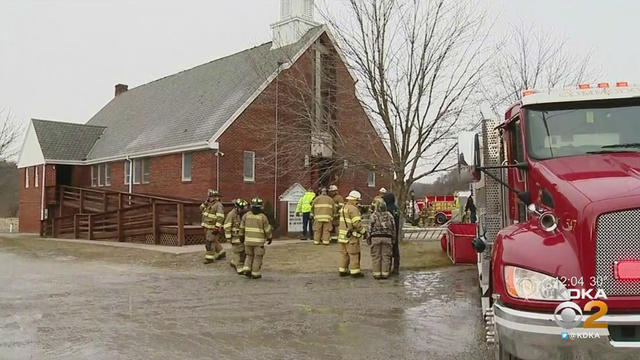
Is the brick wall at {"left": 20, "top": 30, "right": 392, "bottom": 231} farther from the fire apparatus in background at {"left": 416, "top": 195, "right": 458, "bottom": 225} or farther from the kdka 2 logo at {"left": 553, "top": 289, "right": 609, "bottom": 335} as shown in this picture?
the kdka 2 logo at {"left": 553, "top": 289, "right": 609, "bottom": 335}

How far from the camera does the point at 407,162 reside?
55.7 ft

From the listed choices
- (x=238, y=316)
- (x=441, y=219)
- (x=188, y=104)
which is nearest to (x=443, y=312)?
(x=238, y=316)

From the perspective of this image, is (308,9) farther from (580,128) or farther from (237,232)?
(580,128)

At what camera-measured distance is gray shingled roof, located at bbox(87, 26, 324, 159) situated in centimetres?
2316

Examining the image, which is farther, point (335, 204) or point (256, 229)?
point (335, 204)

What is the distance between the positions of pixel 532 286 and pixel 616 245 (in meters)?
0.60

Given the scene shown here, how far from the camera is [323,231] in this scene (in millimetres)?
17484

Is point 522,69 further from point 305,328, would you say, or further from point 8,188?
point 8,188

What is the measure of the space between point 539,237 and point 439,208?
122 ft

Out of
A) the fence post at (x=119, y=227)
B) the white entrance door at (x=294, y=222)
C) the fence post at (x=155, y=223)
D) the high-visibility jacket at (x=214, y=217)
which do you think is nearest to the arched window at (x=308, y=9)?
the white entrance door at (x=294, y=222)

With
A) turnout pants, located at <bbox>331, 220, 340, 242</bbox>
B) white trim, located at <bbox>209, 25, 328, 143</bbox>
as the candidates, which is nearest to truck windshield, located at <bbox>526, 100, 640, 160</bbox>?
turnout pants, located at <bbox>331, 220, 340, 242</bbox>

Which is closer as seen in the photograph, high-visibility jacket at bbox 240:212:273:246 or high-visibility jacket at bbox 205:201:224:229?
high-visibility jacket at bbox 240:212:273:246

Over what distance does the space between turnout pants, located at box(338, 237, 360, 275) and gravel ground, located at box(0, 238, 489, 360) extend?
1.05 feet

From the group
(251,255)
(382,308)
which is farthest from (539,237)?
(251,255)
